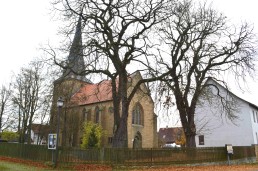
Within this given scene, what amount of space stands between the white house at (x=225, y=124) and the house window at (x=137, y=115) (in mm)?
11624

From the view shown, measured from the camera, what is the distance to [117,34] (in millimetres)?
22969

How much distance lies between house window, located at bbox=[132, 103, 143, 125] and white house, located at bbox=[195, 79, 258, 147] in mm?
11624

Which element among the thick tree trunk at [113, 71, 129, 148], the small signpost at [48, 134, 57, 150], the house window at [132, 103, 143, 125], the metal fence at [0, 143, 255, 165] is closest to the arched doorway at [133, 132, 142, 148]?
the house window at [132, 103, 143, 125]

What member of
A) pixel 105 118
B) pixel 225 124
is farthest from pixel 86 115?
pixel 225 124

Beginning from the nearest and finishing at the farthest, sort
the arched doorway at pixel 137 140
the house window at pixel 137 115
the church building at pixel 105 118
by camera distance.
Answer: the church building at pixel 105 118, the arched doorway at pixel 137 140, the house window at pixel 137 115

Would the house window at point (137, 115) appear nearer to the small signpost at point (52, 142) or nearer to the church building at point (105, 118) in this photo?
the church building at point (105, 118)

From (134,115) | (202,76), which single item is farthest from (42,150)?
(134,115)

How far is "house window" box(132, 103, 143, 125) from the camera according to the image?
45.8 meters

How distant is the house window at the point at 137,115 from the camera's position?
150 feet

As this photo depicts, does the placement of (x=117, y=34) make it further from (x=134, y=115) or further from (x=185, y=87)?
(x=134, y=115)

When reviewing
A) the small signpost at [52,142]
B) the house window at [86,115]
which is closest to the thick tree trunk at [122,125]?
the small signpost at [52,142]

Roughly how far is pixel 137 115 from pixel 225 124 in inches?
640

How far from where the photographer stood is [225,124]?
3491cm

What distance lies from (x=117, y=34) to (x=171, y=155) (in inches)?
436
